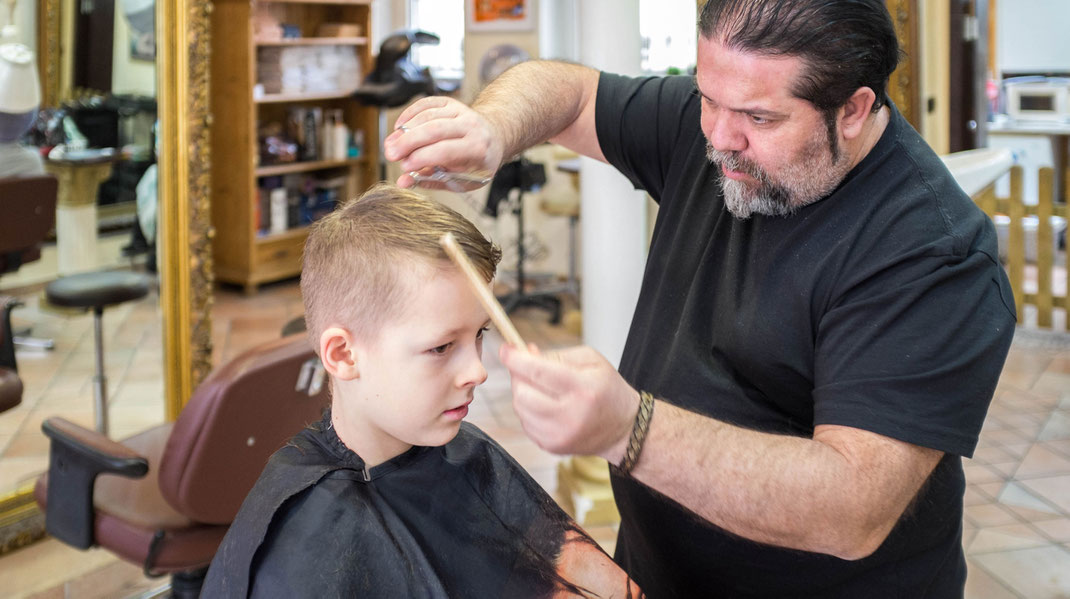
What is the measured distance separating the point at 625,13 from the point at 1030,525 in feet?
6.63

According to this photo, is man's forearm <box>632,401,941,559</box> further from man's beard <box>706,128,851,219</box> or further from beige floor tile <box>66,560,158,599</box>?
beige floor tile <box>66,560,158,599</box>

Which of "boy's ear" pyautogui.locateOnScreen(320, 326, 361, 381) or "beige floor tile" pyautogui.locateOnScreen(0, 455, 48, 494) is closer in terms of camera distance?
"boy's ear" pyautogui.locateOnScreen(320, 326, 361, 381)

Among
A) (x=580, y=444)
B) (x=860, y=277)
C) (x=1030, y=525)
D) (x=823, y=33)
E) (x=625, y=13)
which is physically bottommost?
(x=1030, y=525)

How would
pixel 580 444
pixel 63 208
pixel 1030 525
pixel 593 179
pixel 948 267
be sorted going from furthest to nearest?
pixel 1030 525 < pixel 593 179 < pixel 63 208 < pixel 948 267 < pixel 580 444

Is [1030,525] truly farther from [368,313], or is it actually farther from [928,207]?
[368,313]

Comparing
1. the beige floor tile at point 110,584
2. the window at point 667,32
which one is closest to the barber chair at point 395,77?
the window at point 667,32

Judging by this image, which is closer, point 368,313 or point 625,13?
point 368,313

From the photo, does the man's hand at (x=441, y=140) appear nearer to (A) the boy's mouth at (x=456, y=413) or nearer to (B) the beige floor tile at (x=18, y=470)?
(A) the boy's mouth at (x=456, y=413)

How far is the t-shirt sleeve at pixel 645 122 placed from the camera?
1.55 metres

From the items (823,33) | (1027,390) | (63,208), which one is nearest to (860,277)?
(823,33)

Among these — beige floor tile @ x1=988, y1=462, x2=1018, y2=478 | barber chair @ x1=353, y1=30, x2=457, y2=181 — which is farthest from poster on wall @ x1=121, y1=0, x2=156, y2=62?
beige floor tile @ x1=988, y1=462, x2=1018, y2=478

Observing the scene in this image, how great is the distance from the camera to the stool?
9.03 ft

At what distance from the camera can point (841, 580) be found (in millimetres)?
1327

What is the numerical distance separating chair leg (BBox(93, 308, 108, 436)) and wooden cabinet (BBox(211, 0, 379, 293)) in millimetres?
2881
